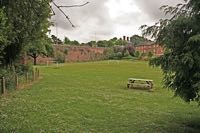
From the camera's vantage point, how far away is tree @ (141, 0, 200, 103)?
42.2ft

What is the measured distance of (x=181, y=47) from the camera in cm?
1366

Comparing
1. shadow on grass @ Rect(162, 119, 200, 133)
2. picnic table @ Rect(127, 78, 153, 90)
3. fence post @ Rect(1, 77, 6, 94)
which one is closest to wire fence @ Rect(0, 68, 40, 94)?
fence post @ Rect(1, 77, 6, 94)

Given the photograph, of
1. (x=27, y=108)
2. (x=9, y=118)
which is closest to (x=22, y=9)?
(x=9, y=118)

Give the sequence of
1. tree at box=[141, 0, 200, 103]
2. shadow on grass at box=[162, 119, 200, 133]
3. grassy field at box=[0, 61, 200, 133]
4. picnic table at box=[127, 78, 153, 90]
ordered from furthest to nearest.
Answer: picnic table at box=[127, 78, 153, 90] < shadow on grass at box=[162, 119, 200, 133] < grassy field at box=[0, 61, 200, 133] < tree at box=[141, 0, 200, 103]

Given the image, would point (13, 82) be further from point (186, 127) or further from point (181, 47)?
point (181, 47)

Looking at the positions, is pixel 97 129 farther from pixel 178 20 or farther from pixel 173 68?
pixel 178 20

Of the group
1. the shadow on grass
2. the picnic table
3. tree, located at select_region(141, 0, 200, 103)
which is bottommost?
the shadow on grass

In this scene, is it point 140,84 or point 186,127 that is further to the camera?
point 140,84

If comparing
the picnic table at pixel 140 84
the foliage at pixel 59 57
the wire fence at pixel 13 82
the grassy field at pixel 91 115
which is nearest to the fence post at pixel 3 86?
the wire fence at pixel 13 82

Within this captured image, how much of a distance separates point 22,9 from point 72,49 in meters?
118

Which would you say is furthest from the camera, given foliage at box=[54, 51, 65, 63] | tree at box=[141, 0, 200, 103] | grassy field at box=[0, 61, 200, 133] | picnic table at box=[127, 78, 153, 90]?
foliage at box=[54, 51, 65, 63]

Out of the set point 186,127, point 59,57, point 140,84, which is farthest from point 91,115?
point 59,57

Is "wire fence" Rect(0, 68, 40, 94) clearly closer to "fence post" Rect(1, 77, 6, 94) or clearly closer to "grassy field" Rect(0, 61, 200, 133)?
"fence post" Rect(1, 77, 6, 94)

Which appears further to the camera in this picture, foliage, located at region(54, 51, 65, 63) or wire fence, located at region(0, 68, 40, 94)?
foliage, located at region(54, 51, 65, 63)
